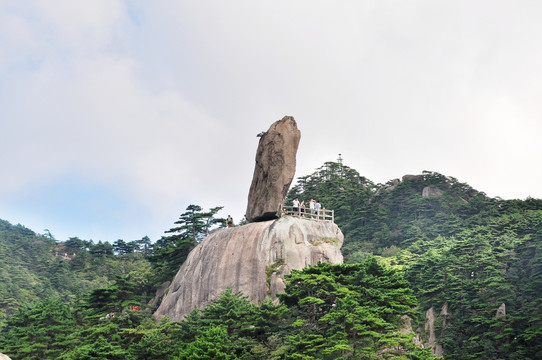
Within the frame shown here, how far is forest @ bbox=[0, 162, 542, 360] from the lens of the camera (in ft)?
83.9

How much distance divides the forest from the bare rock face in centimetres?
581

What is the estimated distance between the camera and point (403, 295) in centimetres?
2722

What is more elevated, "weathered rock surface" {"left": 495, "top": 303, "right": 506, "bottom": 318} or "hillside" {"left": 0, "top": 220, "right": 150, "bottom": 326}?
"hillside" {"left": 0, "top": 220, "right": 150, "bottom": 326}

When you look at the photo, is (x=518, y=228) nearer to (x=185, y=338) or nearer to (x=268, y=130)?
(x=268, y=130)

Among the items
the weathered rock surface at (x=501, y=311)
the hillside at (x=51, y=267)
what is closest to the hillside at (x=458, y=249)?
the weathered rock surface at (x=501, y=311)

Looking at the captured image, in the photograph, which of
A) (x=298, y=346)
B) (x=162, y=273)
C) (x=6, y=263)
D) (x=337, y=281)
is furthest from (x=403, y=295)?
(x=6, y=263)

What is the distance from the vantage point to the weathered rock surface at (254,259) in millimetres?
32281

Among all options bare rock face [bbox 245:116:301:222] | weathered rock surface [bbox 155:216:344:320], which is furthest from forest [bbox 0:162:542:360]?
bare rock face [bbox 245:116:301:222]

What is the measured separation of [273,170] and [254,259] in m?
5.80

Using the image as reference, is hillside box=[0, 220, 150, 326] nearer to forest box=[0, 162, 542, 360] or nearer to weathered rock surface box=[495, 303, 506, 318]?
forest box=[0, 162, 542, 360]

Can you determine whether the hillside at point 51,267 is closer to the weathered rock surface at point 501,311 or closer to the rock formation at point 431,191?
the rock formation at point 431,191

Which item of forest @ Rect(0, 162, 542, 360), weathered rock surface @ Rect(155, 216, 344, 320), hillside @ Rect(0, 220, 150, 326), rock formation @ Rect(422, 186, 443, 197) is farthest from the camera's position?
rock formation @ Rect(422, 186, 443, 197)

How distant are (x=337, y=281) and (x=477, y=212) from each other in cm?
3096

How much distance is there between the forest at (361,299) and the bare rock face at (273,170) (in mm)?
5813
